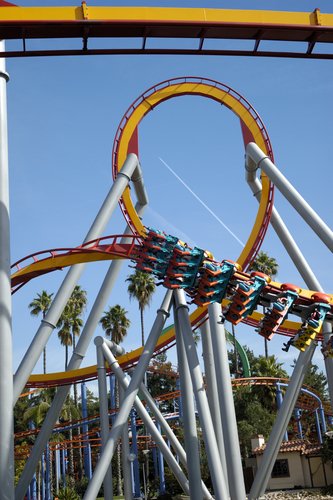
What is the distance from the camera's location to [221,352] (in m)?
12.3

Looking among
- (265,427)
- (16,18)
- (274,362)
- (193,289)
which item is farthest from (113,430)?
(274,362)

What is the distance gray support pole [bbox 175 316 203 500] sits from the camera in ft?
40.1

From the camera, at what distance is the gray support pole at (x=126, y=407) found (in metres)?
11.8

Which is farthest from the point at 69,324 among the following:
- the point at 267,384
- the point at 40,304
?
the point at 267,384

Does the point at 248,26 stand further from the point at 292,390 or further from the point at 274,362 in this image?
the point at 274,362

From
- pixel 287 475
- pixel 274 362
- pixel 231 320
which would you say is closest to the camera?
pixel 231 320

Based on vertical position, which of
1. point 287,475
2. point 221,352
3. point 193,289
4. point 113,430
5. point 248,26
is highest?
point 248,26

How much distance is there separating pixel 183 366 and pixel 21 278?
4455 mm

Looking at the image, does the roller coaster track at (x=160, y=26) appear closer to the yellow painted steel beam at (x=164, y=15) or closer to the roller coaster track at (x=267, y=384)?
the yellow painted steel beam at (x=164, y=15)

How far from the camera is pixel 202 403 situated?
12.6 m

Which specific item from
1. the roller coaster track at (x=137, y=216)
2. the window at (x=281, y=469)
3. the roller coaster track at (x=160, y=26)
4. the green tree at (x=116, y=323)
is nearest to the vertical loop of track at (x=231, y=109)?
the roller coaster track at (x=137, y=216)

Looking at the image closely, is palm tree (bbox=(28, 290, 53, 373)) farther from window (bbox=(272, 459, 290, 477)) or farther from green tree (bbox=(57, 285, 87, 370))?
window (bbox=(272, 459, 290, 477))

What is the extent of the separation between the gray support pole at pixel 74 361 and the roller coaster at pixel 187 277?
0.10 ft

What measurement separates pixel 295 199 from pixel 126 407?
20.0 ft
